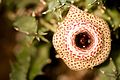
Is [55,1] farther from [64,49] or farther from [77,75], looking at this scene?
[77,75]

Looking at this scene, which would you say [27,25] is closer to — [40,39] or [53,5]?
[40,39]

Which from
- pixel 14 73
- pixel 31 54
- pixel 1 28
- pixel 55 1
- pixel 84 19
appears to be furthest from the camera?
pixel 1 28

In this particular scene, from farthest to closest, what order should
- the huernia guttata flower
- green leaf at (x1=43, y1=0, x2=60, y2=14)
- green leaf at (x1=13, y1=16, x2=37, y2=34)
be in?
green leaf at (x1=13, y1=16, x2=37, y2=34)
green leaf at (x1=43, y1=0, x2=60, y2=14)
the huernia guttata flower

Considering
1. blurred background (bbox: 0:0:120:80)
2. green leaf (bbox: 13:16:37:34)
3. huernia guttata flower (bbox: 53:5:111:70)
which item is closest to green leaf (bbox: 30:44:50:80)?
blurred background (bbox: 0:0:120:80)

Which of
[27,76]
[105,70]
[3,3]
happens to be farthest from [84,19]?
[3,3]

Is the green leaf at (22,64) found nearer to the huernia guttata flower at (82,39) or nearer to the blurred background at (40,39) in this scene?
the blurred background at (40,39)

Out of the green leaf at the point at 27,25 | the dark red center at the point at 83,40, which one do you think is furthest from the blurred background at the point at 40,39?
the dark red center at the point at 83,40

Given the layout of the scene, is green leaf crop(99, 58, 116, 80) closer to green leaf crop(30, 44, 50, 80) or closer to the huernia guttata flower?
the huernia guttata flower
